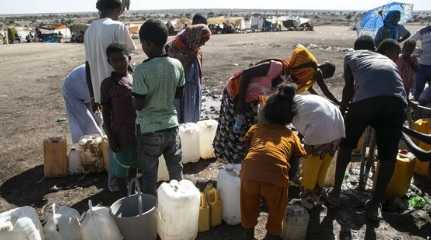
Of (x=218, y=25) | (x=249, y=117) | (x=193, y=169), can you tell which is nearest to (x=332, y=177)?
(x=249, y=117)

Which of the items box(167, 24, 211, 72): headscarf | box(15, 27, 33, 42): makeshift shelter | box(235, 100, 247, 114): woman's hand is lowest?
box(15, 27, 33, 42): makeshift shelter

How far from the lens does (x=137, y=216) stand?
327 cm

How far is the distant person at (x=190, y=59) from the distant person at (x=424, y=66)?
3.81m

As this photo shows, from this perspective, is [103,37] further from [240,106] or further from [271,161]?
[271,161]

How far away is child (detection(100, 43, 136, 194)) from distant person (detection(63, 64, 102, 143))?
1.55 meters

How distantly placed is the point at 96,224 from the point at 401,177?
311 centimetres

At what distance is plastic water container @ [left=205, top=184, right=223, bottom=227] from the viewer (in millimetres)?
3777

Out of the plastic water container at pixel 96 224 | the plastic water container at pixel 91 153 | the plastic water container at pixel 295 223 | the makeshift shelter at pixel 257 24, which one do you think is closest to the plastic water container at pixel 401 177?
the plastic water container at pixel 295 223

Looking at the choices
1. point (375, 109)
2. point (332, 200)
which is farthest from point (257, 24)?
point (375, 109)

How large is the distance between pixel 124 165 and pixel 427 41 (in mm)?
5627

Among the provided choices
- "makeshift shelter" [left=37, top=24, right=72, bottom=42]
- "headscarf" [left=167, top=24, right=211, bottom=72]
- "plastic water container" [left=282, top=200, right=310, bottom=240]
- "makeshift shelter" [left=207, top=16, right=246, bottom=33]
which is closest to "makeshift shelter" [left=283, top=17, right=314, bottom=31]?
"makeshift shelter" [left=207, top=16, right=246, bottom=33]

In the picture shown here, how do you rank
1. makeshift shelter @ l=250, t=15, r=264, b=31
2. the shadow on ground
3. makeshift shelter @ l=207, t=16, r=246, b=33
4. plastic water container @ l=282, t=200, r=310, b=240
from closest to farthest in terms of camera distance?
plastic water container @ l=282, t=200, r=310, b=240
the shadow on ground
makeshift shelter @ l=207, t=16, r=246, b=33
makeshift shelter @ l=250, t=15, r=264, b=31

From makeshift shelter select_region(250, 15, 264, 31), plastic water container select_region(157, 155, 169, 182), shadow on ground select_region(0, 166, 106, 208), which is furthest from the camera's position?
makeshift shelter select_region(250, 15, 264, 31)

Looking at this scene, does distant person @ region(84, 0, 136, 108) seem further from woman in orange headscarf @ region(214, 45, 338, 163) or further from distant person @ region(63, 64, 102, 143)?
woman in orange headscarf @ region(214, 45, 338, 163)
